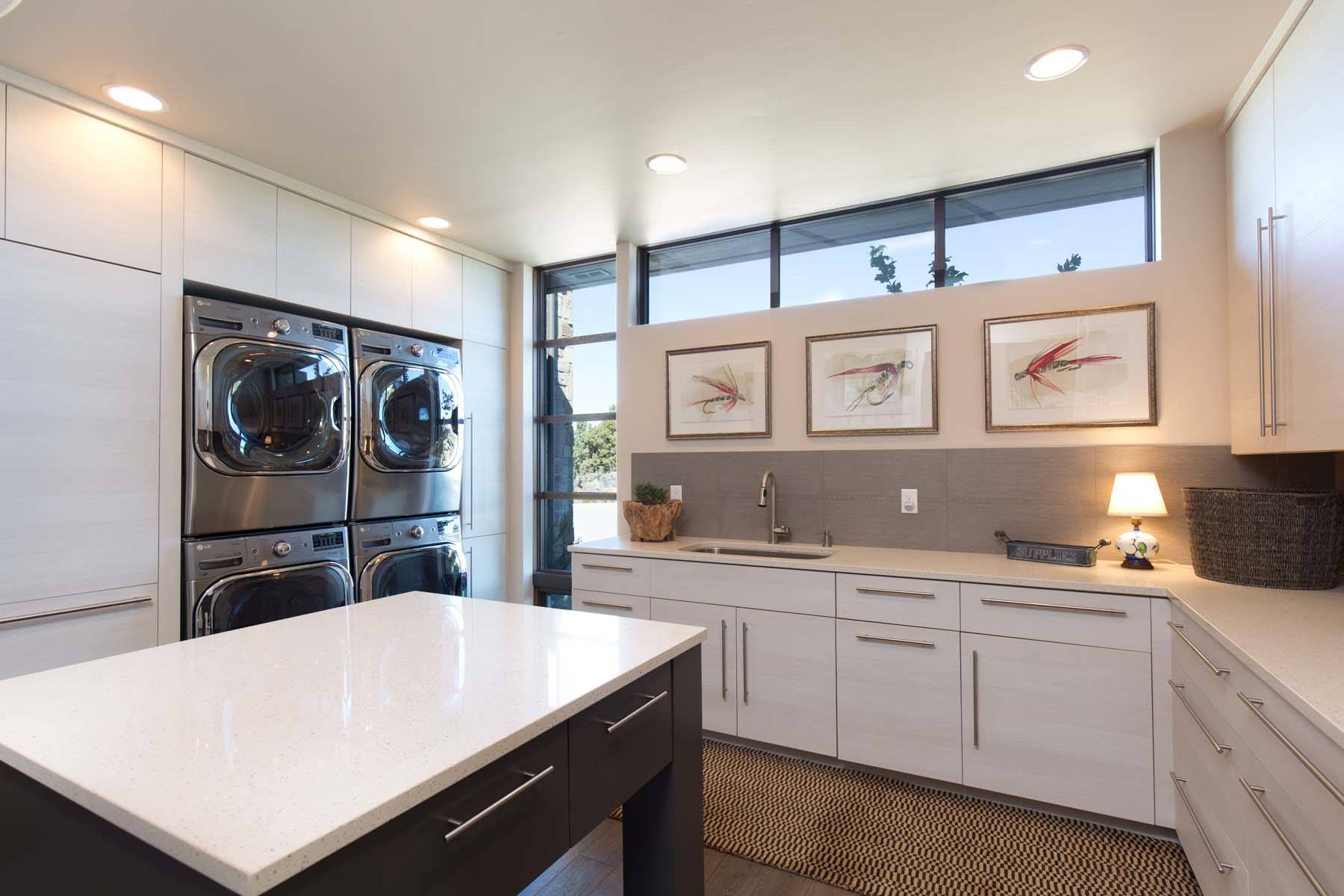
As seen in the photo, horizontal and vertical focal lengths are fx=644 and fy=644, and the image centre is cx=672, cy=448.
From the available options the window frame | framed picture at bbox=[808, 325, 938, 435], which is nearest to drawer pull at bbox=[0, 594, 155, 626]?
the window frame

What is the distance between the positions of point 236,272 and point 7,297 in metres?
0.74

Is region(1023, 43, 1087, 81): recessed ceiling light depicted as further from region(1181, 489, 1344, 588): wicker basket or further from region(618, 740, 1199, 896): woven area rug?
region(618, 740, 1199, 896): woven area rug

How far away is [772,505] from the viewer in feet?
10.6

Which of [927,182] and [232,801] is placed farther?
[927,182]

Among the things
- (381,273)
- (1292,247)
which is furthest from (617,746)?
(381,273)

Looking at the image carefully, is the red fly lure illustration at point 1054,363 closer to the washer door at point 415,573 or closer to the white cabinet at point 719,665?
the white cabinet at point 719,665

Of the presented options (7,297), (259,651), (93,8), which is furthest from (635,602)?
(93,8)

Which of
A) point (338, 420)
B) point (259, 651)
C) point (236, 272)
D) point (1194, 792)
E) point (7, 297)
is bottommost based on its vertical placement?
point (1194, 792)

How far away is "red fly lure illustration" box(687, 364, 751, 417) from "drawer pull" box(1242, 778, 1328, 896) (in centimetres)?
241

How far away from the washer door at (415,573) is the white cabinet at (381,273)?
48.3 inches

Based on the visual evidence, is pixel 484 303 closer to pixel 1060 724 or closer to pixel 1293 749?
pixel 1060 724

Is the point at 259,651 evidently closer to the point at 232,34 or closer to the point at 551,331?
the point at 232,34

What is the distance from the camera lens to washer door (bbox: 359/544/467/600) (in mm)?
3170

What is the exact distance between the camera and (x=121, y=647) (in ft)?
7.59
